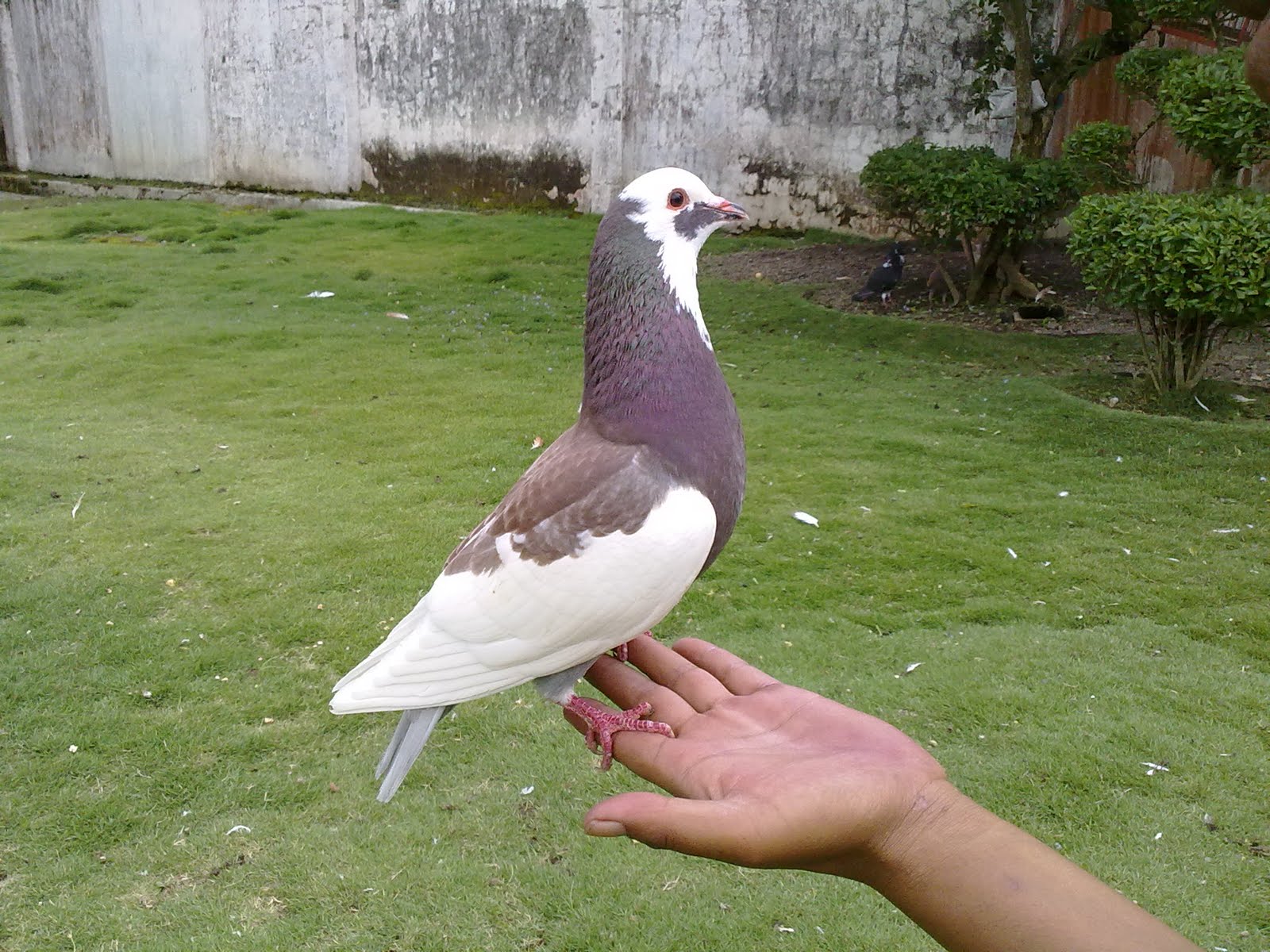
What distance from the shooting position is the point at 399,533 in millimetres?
4746

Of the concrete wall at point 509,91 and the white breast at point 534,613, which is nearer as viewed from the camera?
the white breast at point 534,613

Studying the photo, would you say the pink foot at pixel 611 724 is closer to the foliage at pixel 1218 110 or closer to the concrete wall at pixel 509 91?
the foliage at pixel 1218 110

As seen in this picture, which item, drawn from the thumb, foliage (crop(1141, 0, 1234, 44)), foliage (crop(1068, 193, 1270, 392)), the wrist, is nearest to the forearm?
the wrist

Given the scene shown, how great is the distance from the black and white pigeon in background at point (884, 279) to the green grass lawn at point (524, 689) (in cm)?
108

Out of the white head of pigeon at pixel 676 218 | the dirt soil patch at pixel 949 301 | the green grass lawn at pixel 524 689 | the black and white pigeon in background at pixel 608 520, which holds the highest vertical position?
the white head of pigeon at pixel 676 218

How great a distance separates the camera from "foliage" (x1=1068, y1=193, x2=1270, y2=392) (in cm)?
554

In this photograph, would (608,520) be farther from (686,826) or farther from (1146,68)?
(1146,68)

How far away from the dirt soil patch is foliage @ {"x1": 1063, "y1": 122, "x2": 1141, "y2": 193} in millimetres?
977

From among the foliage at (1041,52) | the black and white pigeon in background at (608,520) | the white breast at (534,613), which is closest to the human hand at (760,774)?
the black and white pigeon in background at (608,520)

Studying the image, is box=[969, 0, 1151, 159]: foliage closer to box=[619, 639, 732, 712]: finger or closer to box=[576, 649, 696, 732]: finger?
box=[619, 639, 732, 712]: finger

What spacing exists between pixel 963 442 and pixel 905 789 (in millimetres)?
4410

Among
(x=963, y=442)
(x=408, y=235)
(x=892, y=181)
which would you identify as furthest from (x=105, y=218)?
(x=963, y=442)

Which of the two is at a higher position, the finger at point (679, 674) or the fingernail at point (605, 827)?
the fingernail at point (605, 827)

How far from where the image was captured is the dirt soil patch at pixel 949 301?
7.73 m
